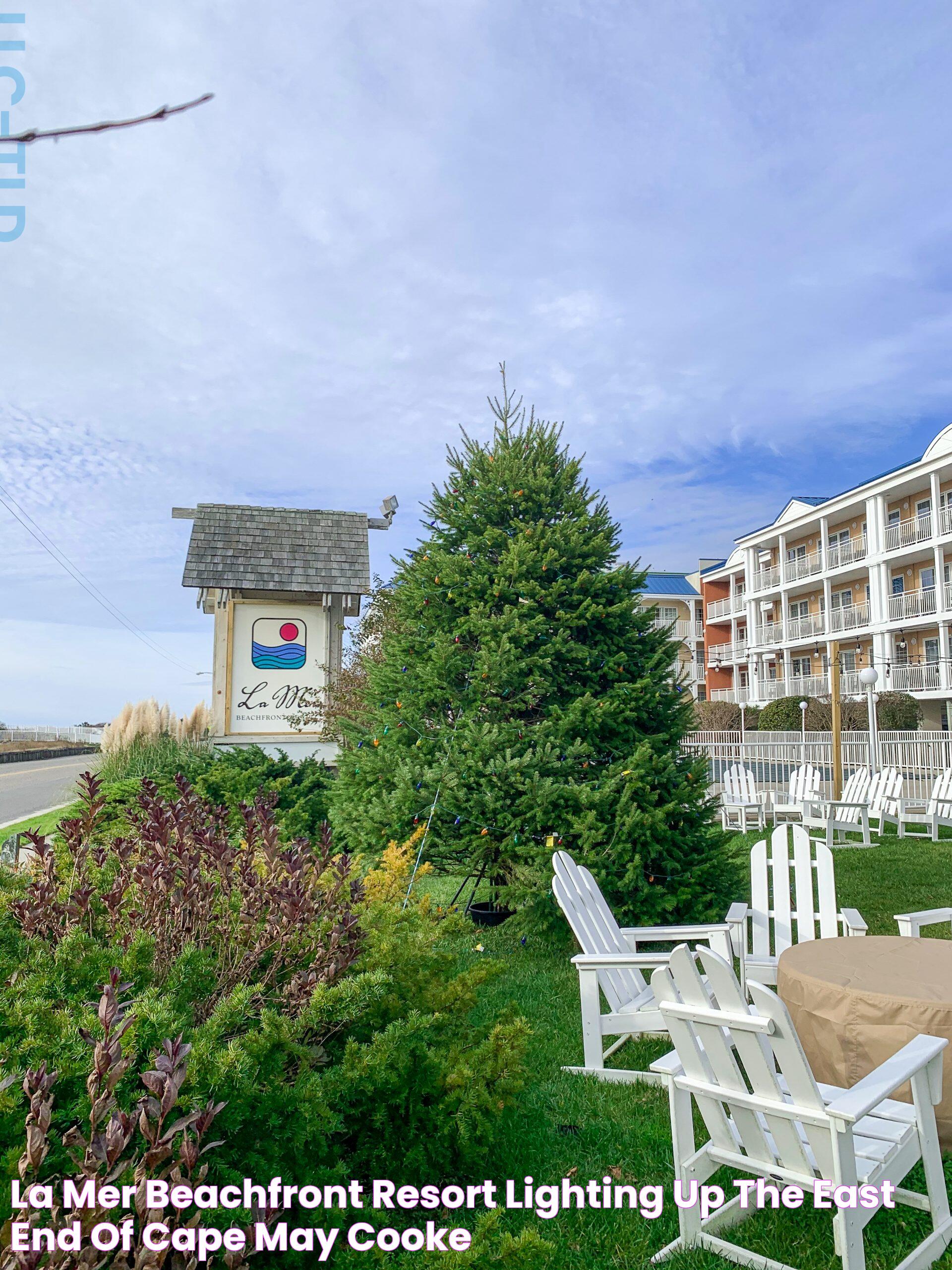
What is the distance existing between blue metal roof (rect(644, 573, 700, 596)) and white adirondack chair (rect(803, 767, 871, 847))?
38.7m

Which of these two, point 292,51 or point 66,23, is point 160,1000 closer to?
point 66,23

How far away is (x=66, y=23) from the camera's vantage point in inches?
56.1

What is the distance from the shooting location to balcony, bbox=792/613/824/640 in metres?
39.2

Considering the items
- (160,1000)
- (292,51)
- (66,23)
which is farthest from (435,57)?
(160,1000)

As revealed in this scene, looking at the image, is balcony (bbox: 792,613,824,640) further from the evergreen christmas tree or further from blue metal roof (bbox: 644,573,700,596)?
the evergreen christmas tree

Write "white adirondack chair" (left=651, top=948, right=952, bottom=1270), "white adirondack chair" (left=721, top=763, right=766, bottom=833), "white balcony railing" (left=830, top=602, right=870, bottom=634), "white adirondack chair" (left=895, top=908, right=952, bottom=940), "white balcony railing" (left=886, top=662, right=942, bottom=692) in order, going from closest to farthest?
"white adirondack chair" (left=651, top=948, right=952, bottom=1270)
"white adirondack chair" (left=895, top=908, right=952, bottom=940)
"white adirondack chair" (left=721, top=763, right=766, bottom=833)
"white balcony railing" (left=886, top=662, right=942, bottom=692)
"white balcony railing" (left=830, top=602, right=870, bottom=634)

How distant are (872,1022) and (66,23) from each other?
13.6 feet

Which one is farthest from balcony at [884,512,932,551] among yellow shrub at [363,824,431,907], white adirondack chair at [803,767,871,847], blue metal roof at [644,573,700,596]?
yellow shrub at [363,824,431,907]

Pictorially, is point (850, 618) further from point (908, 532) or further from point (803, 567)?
point (908, 532)

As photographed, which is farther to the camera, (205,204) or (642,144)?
(642,144)

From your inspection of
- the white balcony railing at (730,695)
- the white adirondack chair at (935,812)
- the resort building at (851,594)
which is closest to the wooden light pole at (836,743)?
the white adirondack chair at (935,812)

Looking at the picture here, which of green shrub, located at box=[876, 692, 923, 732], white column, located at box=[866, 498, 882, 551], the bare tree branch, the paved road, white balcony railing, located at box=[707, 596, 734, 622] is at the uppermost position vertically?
white column, located at box=[866, 498, 882, 551]

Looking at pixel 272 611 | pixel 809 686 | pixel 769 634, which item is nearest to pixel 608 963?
pixel 272 611

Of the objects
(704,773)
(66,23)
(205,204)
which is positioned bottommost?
(704,773)
